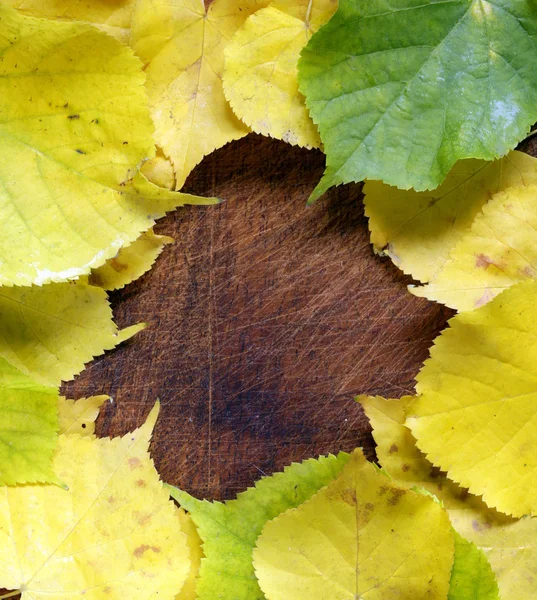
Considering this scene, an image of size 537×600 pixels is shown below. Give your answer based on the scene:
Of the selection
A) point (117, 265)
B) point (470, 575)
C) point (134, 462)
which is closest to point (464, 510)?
point (470, 575)

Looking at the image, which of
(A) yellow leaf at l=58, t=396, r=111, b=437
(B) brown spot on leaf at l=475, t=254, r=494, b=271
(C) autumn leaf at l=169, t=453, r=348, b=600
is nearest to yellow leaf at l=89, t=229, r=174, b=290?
(A) yellow leaf at l=58, t=396, r=111, b=437

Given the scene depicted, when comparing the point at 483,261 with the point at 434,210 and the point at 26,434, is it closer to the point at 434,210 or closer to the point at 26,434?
the point at 434,210

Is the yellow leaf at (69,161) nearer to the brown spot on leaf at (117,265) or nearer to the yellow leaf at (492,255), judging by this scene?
the brown spot on leaf at (117,265)

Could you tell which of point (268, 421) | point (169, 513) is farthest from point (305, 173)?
point (169, 513)

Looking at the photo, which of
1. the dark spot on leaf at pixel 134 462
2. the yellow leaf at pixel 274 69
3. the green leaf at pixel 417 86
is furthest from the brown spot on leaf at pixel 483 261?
the dark spot on leaf at pixel 134 462

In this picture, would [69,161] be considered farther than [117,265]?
No

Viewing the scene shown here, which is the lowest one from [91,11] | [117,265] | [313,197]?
[117,265]

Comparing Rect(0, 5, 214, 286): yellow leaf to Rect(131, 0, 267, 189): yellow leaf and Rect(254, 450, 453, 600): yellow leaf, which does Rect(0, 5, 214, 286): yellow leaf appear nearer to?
Rect(131, 0, 267, 189): yellow leaf
